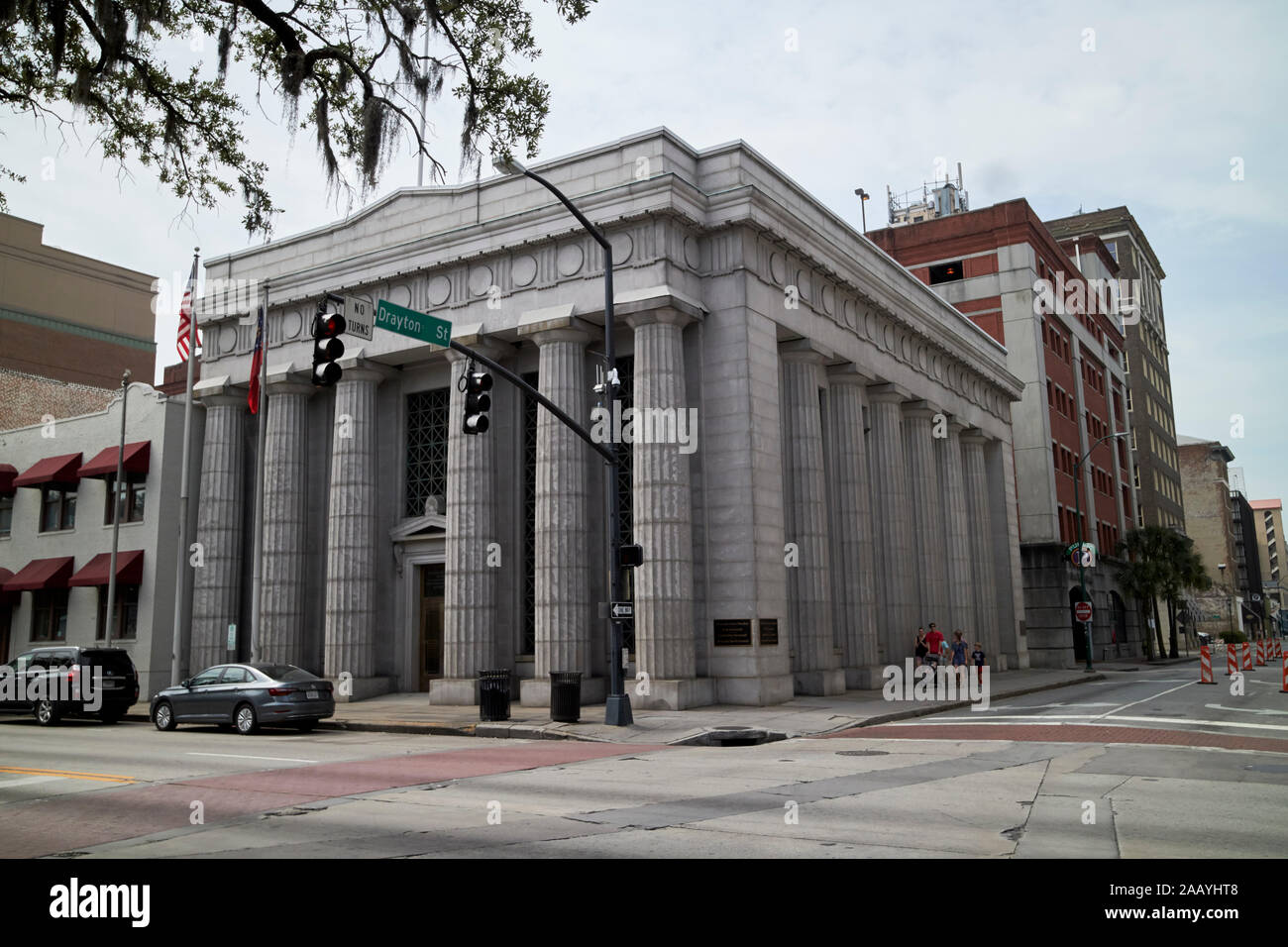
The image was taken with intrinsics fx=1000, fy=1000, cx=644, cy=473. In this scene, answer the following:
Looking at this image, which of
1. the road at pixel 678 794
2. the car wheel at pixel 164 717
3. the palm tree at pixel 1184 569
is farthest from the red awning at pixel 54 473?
the palm tree at pixel 1184 569

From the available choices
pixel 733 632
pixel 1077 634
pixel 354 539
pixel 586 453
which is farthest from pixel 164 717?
pixel 1077 634

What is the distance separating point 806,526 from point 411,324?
49.7ft

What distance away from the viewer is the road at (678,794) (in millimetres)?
8281

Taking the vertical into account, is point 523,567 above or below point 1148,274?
below

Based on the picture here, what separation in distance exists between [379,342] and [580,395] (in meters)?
7.53

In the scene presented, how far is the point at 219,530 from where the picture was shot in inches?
1272

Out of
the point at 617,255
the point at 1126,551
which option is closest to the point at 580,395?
the point at 617,255

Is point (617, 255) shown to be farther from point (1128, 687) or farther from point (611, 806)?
point (1128, 687)

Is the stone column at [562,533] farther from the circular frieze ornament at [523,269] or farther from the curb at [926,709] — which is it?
the curb at [926,709]

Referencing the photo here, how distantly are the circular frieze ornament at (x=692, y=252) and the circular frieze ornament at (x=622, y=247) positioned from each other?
142cm

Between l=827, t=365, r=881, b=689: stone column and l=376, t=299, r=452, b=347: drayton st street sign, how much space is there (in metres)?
17.5

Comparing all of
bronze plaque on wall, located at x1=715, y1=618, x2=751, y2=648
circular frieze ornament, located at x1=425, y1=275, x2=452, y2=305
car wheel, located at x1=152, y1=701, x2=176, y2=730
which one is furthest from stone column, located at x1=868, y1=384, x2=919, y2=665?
car wheel, located at x1=152, y1=701, x2=176, y2=730
